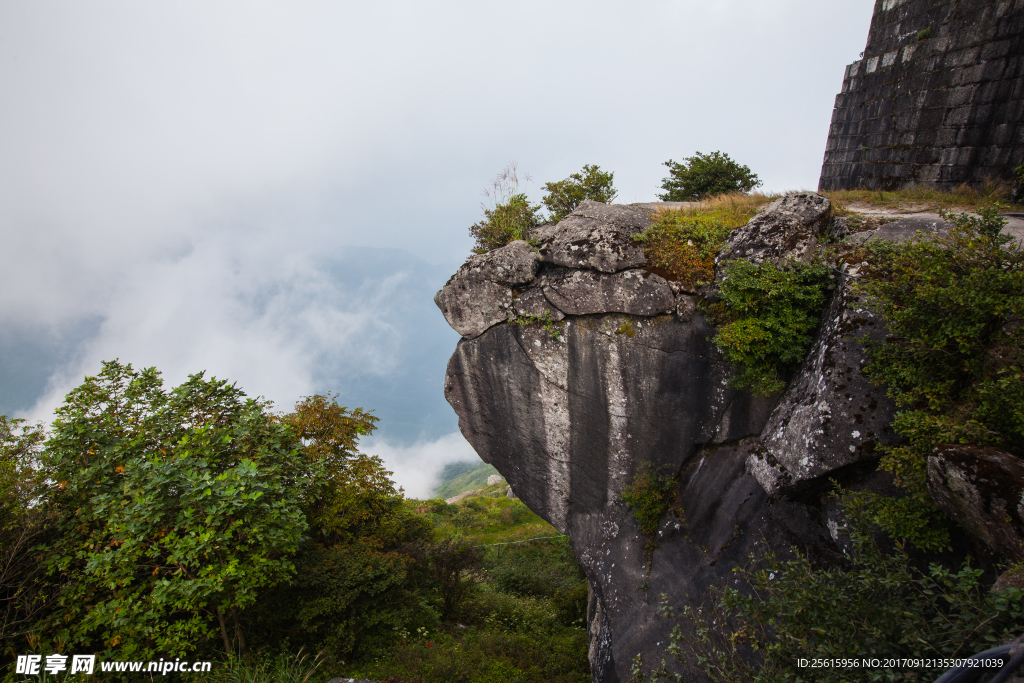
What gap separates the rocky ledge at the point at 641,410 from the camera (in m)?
7.16

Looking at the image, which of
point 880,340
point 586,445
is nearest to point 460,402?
point 586,445

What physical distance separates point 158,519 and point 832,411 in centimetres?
1011

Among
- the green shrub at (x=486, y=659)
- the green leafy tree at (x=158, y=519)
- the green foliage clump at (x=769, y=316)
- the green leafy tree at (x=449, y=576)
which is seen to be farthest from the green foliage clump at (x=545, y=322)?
the green leafy tree at (x=449, y=576)

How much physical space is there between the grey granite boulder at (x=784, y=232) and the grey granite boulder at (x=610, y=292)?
4.47ft

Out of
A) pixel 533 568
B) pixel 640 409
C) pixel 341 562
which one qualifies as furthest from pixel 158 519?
pixel 533 568

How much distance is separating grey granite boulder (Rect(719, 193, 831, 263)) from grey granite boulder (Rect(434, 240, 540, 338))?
4.07 m

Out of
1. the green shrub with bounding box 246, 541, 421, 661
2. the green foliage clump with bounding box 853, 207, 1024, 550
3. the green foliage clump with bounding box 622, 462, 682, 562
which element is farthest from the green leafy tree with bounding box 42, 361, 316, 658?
the green foliage clump with bounding box 853, 207, 1024, 550

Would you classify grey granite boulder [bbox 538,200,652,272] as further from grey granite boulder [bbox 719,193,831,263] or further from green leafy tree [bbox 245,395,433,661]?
green leafy tree [bbox 245,395,433,661]

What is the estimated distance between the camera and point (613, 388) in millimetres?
9523

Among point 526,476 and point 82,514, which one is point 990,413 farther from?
point 82,514

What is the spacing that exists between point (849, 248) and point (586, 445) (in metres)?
6.10

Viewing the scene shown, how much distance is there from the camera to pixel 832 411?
699cm

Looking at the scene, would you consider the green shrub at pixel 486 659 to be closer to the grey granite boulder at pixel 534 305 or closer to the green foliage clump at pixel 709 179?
the grey granite boulder at pixel 534 305

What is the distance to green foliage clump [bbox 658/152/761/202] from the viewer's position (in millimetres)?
16984
